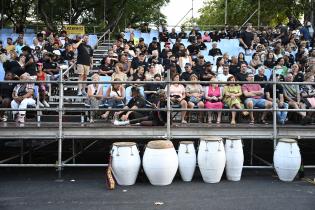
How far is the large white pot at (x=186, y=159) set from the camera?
9.20 metres

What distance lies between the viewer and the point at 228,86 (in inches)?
427

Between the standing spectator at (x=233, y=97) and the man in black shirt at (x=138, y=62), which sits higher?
the man in black shirt at (x=138, y=62)

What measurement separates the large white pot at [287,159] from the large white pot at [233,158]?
0.73 metres

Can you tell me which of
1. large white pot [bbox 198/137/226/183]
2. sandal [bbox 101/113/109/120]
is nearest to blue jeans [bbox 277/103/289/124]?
large white pot [bbox 198/137/226/183]

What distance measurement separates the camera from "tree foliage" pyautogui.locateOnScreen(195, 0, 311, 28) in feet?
88.9

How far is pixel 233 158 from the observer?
9.28 m

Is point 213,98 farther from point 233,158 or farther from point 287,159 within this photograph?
point 287,159

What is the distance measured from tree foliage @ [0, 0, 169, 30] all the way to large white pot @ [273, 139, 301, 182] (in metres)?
23.0

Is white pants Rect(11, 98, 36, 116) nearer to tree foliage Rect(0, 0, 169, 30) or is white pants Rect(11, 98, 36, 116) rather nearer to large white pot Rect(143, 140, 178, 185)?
large white pot Rect(143, 140, 178, 185)

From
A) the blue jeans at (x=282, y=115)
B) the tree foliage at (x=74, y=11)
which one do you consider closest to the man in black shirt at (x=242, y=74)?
the blue jeans at (x=282, y=115)

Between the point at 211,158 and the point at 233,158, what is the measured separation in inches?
19.2

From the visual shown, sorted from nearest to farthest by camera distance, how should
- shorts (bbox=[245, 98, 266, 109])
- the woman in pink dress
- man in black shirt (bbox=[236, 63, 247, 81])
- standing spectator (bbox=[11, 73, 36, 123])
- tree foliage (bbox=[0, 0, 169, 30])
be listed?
standing spectator (bbox=[11, 73, 36, 123]) < the woman in pink dress < shorts (bbox=[245, 98, 266, 109]) < man in black shirt (bbox=[236, 63, 247, 81]) < tree foliage (bbox=[0, 0, 169, 30])

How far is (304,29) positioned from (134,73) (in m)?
11.2

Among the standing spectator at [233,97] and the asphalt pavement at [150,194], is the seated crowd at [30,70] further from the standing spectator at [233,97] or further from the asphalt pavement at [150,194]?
the standing spectator at [233,97]
